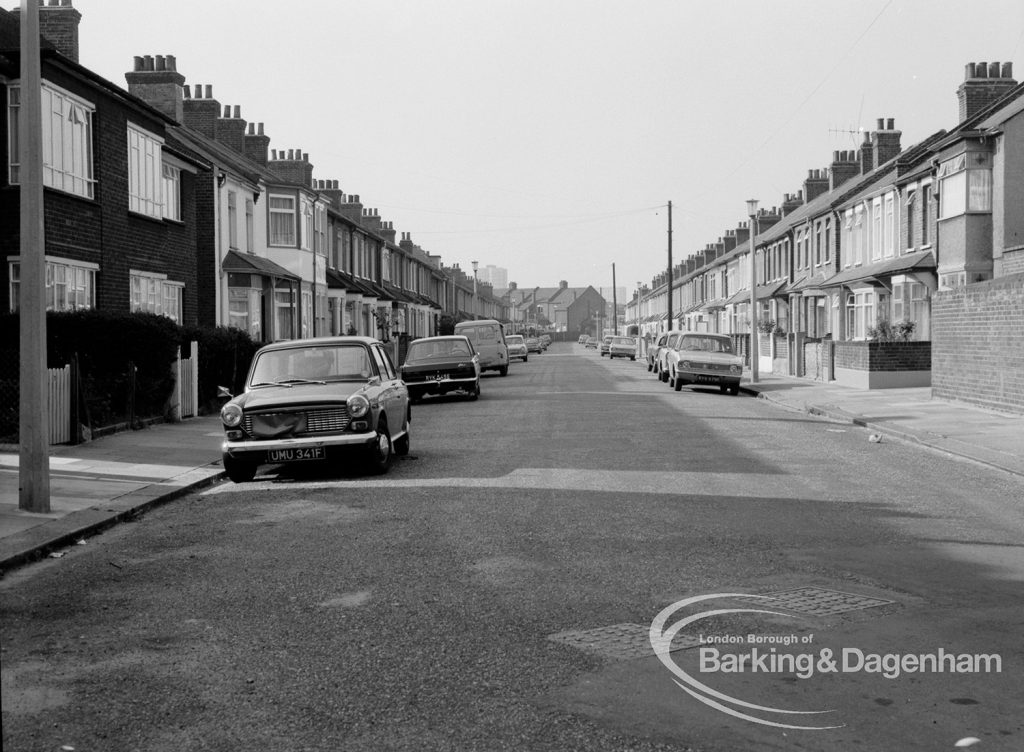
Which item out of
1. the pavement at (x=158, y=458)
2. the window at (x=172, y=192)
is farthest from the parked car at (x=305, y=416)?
the window at (x=172, y=192)

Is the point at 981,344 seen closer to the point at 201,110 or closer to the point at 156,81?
the point at 156,81

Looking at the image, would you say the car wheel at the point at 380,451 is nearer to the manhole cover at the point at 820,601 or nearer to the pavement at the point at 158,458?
the pavement at the point at 158,458

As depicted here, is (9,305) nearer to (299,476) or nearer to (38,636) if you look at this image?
(299,476)

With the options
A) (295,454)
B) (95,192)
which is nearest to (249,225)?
(95,192)

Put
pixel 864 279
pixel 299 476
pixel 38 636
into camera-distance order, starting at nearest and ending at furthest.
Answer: pixel 38 636
pixel 299 476
pixel 864 279

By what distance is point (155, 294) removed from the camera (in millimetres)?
26281

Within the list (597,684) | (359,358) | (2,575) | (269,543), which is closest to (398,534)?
(269,543)

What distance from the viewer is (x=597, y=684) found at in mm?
5023

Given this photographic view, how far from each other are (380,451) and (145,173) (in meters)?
15.5

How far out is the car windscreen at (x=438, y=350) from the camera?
2705cm

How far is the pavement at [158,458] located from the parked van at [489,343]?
59.4 feet

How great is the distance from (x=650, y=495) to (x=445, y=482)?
2395 mm

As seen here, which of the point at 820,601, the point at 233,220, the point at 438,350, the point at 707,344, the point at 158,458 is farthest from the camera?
the point at 233,220

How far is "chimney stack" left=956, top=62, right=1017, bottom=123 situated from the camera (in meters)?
35.6
